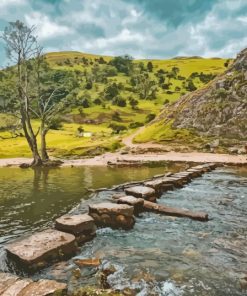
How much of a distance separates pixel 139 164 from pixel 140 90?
328ft

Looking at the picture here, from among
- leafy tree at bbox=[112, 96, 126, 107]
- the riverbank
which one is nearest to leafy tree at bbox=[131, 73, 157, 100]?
leafy tree at bbox=[112, 96, 126, 107]

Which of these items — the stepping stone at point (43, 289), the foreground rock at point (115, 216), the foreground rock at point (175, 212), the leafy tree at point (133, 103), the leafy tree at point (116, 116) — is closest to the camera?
the stepping stone at point (43, 289)

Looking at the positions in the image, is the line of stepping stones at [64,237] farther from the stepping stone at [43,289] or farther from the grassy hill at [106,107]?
the grassy hill at [106,107]

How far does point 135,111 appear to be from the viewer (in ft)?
375

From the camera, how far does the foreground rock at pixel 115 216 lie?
12344 millimetres

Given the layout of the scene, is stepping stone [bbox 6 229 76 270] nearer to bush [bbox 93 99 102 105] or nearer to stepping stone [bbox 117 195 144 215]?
stepping stone [bbox 117 195 144 215]

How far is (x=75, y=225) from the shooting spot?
1079 cm

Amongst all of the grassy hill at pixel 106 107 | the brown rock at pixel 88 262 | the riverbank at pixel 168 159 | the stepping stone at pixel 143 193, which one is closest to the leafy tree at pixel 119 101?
the grassy hill at pixel 106 107

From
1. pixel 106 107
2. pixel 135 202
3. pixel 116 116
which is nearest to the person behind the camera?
pixel 135 202

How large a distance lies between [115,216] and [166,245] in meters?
2.61

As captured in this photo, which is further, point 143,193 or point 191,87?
point 191,87

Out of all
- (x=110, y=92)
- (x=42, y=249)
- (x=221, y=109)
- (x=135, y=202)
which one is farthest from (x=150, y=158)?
(x=110, y=92)

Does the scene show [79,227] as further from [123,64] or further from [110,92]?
[123,64]

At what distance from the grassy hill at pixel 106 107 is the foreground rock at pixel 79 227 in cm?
3912
